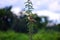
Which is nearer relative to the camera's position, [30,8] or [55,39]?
[30,8]

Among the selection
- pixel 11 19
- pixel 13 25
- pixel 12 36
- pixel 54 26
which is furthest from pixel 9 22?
pixel 54 26

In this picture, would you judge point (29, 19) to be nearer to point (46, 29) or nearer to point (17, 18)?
point (46, 29)

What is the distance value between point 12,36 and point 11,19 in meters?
2.65

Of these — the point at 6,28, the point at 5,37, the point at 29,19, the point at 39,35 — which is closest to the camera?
the point at 29,19

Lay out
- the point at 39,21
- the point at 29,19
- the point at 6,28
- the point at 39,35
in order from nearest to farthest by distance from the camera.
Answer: the point at 29,19
the point at 39,35
the point at 6,28
the point at 39,21

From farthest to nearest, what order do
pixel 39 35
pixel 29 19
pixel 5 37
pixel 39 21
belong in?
1. pixel 39 21
2. pixel 5 37
3. pixel 39 35
4. pixel 29 19

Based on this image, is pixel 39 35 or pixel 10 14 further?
pixel 10 14

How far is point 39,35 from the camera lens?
32.6 feet

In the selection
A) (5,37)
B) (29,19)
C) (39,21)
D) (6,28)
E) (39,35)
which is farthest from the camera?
(39,21)

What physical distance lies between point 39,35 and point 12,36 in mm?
1428

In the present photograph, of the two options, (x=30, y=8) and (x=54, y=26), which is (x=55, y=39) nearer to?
(x=54, y=26)

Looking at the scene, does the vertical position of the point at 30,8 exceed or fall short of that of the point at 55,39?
it exceeds it

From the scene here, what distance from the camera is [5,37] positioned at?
10.7m

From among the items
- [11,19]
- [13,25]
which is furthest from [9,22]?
[13,25]
